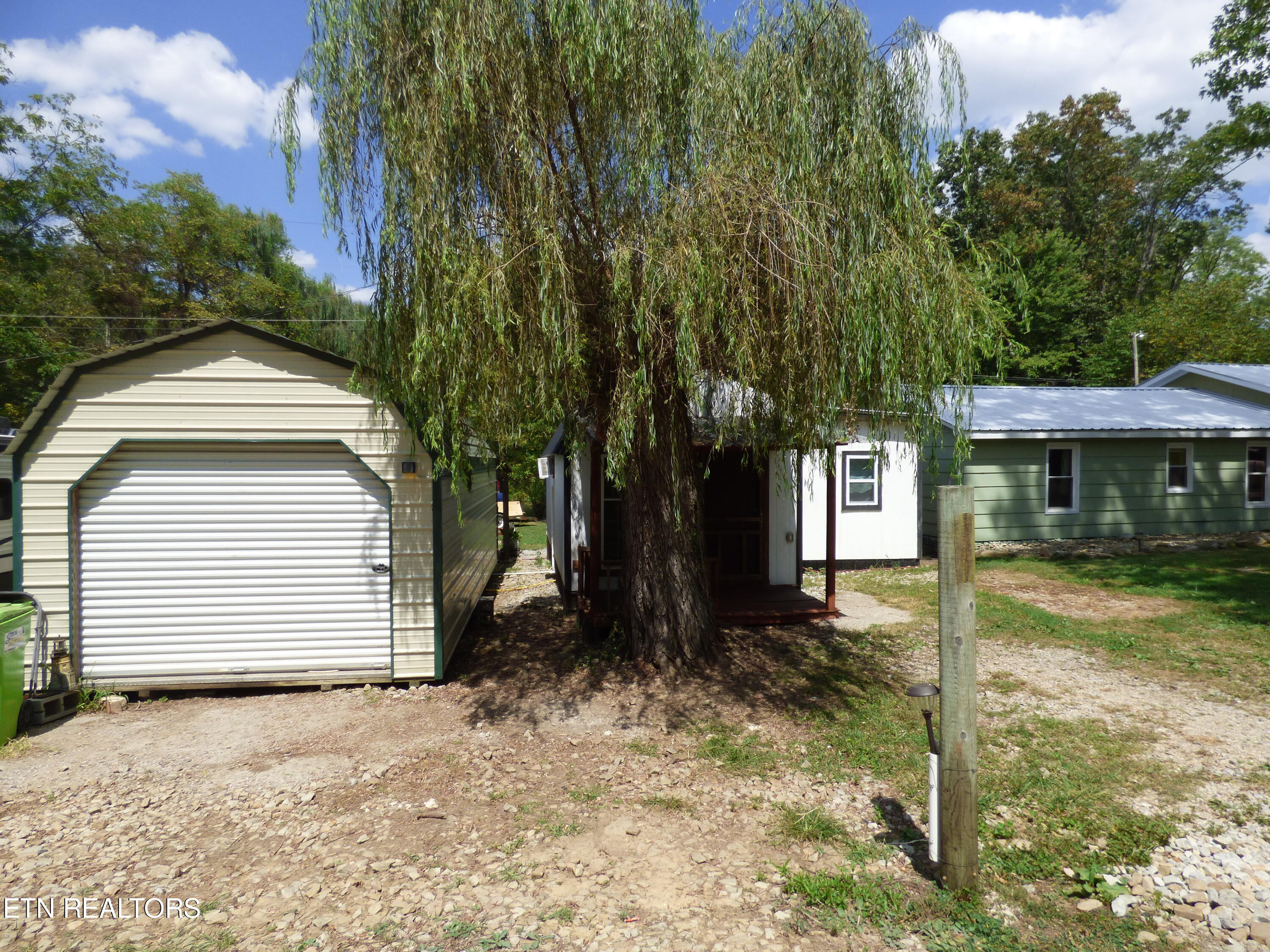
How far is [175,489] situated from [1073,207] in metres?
36.1

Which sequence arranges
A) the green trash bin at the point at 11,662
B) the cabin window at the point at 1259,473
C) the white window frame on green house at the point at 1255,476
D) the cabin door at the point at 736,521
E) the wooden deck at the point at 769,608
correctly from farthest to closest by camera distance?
the cabin window at the point at 1259,473, the white window frame on green house at the point at 1255,476, the cabin door at the point at 736,521, the wooden deck at the point at 769,608, the green trash bin at the point at 11,662

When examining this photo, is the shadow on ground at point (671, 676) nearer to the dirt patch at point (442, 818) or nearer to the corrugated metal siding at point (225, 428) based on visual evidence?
the dirt patch at point (442, 818)

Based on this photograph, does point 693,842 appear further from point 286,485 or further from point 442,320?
point 286,485

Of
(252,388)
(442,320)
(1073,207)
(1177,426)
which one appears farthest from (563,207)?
(1073,207)

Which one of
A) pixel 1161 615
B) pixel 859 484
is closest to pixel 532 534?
pixel 859 484

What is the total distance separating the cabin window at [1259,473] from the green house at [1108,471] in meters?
0.02

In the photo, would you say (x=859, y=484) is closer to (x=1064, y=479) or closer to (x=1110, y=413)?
(x=1064, y=479)

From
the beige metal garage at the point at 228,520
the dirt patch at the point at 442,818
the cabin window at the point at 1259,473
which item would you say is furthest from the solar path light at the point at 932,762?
the cabin window at the point at 1259,473

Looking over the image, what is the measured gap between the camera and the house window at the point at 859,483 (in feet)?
37.9

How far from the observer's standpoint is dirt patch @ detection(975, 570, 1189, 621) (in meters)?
8.50

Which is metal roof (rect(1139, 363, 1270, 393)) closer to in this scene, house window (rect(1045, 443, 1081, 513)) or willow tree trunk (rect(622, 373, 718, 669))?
house window (rect(1045, 443, 1081, 513))

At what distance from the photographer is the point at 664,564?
6.04 meters

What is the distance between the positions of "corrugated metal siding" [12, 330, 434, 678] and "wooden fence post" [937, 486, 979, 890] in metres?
4.36

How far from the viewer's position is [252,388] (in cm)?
570
